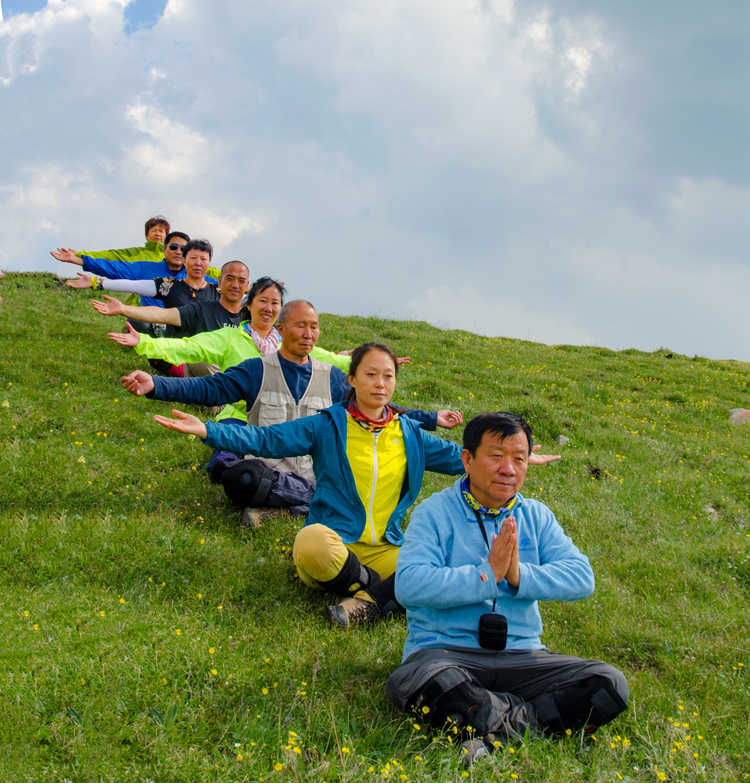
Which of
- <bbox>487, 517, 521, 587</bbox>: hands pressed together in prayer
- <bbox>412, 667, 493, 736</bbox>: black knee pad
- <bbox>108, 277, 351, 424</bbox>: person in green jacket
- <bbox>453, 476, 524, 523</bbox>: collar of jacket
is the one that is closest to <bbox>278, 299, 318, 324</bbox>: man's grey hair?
<bbox>108, 277, 351, 424</bbox>: person in green jacket

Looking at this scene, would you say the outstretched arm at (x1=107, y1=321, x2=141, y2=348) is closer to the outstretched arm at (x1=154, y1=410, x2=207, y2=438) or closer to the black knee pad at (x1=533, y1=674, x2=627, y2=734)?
the outstretched arm at (x1=154, y1=410, x2=207, y2=438)

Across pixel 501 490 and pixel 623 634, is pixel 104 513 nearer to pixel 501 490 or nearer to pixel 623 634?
pixel 501 490

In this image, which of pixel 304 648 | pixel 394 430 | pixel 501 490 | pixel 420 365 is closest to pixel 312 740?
pixel 304 648

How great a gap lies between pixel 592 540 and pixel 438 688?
15.4 ft

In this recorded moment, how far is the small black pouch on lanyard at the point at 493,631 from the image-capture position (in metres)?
3.67

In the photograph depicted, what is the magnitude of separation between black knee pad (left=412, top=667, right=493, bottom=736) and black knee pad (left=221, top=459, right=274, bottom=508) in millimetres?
3420

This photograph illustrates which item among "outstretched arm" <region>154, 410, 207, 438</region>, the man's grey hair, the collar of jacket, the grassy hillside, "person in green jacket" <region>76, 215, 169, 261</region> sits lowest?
the grassy hillside

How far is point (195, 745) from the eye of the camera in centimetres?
333

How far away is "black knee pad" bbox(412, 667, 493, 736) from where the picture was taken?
11.0 ft

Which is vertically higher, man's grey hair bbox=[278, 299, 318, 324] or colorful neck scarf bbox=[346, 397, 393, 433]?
man's grey hair bbox=[278, 299, 318, 324]

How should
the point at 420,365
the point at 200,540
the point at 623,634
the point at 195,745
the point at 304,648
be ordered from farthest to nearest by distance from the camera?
the point at 420,365, the point at 200,540, the point at 623,634, the point at 304,648, the point at 195,745

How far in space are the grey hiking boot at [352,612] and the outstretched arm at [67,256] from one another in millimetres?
8572

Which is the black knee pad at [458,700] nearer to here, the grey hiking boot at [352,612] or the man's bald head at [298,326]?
the grey hiking boot at [352,612]

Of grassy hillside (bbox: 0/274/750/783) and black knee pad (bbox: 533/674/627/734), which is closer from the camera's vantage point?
grassy hillside (bbox: 0/274/750/783)
